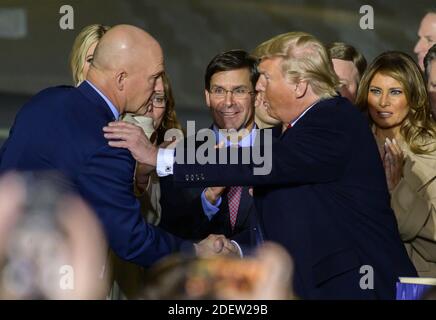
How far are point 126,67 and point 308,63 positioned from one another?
578 millimetres

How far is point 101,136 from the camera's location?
3.06m

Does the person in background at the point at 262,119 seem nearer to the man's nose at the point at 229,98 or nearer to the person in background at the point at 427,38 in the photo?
the man's nose at the point at 229,98

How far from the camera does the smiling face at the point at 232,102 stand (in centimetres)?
430

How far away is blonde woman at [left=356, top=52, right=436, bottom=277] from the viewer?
3740mm

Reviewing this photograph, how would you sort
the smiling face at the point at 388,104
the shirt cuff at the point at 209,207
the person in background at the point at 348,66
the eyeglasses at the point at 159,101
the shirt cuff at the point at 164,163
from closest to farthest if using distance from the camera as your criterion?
the shirt cuff at the point at 164,163 → the shirt cuff at the point at 209,207 → the smiling face at the point at 388,104 → the eyeglasses at the point at 159,101 → the person in background at the point at 348,66

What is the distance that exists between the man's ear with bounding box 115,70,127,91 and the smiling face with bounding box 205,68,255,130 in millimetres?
1176

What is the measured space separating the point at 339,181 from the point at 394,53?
121cm

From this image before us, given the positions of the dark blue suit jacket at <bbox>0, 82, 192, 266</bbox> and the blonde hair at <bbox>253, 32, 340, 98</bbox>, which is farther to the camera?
the blonde hair at <bbox>253, 32, 340, 98</bbox>

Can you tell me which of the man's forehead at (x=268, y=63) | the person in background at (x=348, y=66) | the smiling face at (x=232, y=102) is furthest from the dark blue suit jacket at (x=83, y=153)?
the person in background at (x=348, y=66)

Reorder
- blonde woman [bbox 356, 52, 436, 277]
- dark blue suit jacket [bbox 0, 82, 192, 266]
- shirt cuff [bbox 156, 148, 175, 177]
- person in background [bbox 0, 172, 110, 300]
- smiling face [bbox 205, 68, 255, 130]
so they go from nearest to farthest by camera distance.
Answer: person in background [bbox 0, 172, 110, 300], dark blue suit jacket [bbox 0, 82, 192, 266], shirt cuff [bbox 156, 148, 175, 177], blonde woman [bbox 356, 52, 436, 277], smiling face [bbox 205, 68, 255, 130]

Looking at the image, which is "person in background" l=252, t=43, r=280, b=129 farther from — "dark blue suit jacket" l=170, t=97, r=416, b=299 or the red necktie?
"dark blue suit jacket" l=170, t=97, r=416, b=299

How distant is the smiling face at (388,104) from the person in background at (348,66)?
33cm

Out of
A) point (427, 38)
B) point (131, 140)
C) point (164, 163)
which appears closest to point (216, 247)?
point (164, 163)

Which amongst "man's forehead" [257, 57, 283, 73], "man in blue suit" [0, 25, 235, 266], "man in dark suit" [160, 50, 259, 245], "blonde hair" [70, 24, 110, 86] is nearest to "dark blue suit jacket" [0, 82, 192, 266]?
"man in blue suit" [0, 25, 235, 266]
